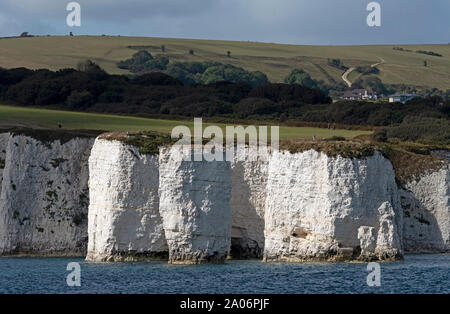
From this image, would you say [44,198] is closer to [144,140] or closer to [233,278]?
[144,140]

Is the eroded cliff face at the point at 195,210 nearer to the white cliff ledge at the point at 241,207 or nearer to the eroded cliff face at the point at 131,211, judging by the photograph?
the white cliff ledge at the point at 241,207

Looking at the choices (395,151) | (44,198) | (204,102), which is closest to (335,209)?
(395,151)

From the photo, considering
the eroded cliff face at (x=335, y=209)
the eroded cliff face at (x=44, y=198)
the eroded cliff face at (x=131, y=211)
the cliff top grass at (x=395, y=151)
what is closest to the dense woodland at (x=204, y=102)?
the cliff top grass at (x=395, y=151)

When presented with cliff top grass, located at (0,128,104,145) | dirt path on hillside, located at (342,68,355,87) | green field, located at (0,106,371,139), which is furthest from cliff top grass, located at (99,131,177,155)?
dirt path on hillside, located at (342,68,355,87)

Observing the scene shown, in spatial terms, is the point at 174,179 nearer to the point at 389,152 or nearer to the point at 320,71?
the point at 389,152
